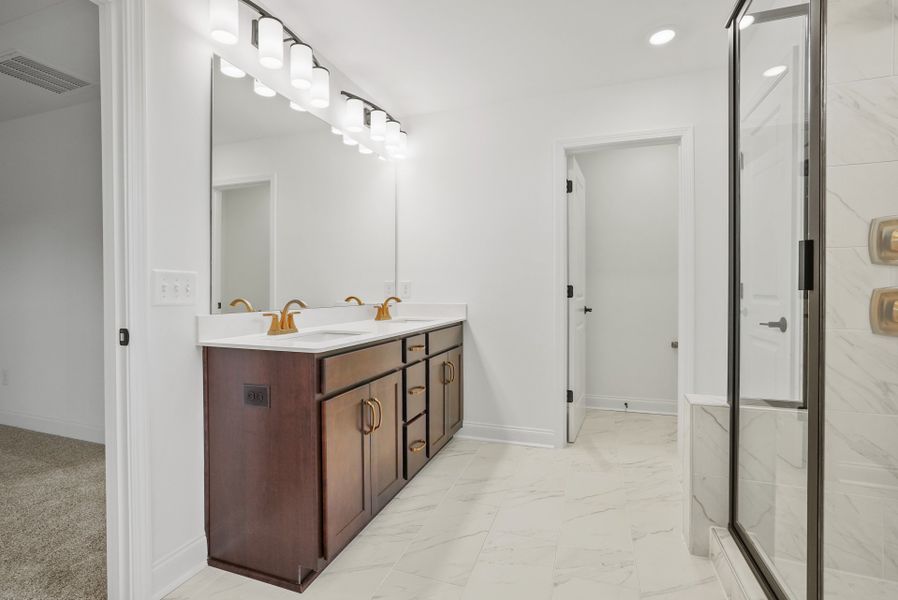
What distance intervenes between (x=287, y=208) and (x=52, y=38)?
4.81 feet

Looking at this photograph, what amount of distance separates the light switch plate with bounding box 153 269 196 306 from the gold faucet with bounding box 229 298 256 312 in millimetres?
241

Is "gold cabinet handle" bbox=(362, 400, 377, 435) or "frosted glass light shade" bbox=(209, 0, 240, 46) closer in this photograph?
A: "frosted glass light shade" bbox=(209, 0, 240, 46)

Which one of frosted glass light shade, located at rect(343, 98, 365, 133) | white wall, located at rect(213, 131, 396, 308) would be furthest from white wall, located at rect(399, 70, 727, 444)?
frosted glass light shade, located at rect(343, 98, 365, 133)

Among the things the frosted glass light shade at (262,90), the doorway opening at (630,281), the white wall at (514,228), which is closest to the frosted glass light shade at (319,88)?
the frosted glass light shade at (262,90)

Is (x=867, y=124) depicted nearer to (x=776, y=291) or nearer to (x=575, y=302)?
(x=776, y=291)

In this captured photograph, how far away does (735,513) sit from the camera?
167 cm

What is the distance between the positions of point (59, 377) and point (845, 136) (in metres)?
4.52

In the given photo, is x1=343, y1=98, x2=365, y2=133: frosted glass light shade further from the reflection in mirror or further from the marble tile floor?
the marble tile floor

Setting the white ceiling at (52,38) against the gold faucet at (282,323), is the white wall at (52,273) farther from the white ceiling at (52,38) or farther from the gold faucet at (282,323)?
the gold faucet at (282,323)

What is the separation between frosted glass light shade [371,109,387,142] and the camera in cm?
292

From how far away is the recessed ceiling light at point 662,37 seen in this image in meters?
2.29

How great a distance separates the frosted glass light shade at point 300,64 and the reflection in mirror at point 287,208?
0.44ft

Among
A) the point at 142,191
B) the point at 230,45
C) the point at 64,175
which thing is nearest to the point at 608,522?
the point at 142,191

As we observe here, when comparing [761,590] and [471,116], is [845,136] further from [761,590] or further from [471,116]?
[471,116]
